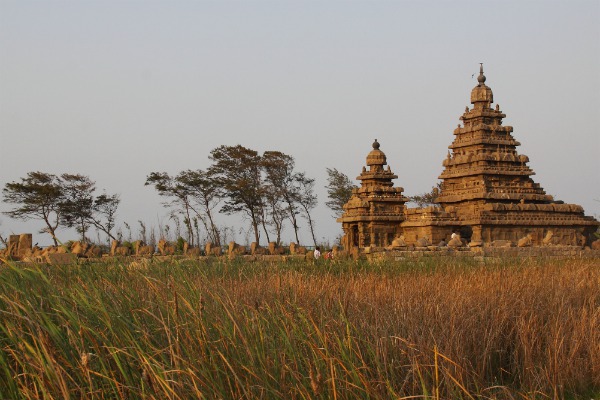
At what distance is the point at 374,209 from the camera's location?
32031 millimetres

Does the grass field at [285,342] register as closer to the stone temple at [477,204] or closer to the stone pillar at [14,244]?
the stone pillar at [14,244]

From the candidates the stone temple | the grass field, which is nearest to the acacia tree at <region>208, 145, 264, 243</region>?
the stone temple

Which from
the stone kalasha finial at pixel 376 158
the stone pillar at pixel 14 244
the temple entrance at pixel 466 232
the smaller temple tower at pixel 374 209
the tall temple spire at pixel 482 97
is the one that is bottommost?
the stone pillar at pixel 14 244

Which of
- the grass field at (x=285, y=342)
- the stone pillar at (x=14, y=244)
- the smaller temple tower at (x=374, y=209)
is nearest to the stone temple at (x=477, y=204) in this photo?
the smaller temple tower at (x=374, y=209)

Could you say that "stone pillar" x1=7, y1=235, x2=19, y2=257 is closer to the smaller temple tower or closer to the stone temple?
the stone temple

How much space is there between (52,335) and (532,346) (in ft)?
12.6

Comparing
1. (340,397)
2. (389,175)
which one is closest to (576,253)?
(389,175)

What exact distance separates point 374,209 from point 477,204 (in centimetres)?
491

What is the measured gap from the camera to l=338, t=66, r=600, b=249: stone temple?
A: 93.3ft

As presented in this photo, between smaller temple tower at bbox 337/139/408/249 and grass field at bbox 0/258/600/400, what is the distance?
22.8m

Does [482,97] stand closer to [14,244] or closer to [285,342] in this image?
[14,244]

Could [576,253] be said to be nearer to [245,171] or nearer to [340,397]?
[340,397]

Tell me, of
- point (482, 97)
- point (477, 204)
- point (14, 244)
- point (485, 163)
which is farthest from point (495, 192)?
point (14, 244)

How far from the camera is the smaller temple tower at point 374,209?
1251 inches
